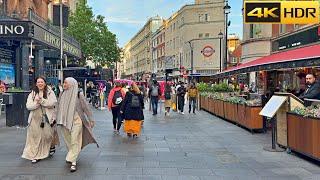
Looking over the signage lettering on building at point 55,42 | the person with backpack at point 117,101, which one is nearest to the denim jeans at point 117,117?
the person with backpack at point 117,101

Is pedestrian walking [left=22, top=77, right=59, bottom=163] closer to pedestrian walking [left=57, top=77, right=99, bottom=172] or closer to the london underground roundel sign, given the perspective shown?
pedestrian walking [left=57, top=77, right=99, bottom=172]

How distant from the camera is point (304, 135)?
8859 millimetres

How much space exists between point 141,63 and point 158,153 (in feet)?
→ 394

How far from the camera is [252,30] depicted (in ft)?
99.9

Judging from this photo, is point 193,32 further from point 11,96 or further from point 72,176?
point 72,176

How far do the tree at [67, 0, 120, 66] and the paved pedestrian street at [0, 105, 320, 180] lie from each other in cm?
3577

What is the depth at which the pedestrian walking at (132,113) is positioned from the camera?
41.0 feet

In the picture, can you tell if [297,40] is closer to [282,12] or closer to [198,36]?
[282,12]

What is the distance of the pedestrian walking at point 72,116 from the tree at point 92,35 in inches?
1534

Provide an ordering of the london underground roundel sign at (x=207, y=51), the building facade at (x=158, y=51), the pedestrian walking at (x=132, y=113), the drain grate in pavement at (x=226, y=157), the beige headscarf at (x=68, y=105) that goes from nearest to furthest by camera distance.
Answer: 1. the beige headscarf at (x=68, y=105)
2. the drain grate in pavement at (x=226, y=157)
3. the pedestrian walking at (x=132, y=113)
4. the london underground roundel sign at (x=207, y=51)
5. the building facade at (x=158, y=51)

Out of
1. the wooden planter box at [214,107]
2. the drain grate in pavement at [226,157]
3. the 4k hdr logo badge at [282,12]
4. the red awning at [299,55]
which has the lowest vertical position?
the drain grate in pavement at [226,157]

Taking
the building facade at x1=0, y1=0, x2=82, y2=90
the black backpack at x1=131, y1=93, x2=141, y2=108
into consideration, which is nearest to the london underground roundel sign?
the building facade at x1=0, y1=0, x2=82, y2=90

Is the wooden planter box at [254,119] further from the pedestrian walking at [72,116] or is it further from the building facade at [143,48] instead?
the building facade at [143,48]

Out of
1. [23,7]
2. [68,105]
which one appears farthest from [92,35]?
[68,105]
